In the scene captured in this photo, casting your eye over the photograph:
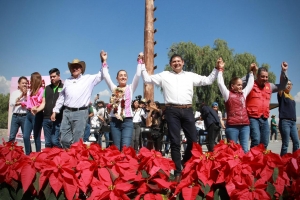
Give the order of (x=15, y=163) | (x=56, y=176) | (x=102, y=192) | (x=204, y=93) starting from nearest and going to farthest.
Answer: (x=102, y=192), (x=56, y=176), (x=15, y=163), (x=204, y=93)

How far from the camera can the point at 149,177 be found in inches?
86.2

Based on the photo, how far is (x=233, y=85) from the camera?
484 centimetres

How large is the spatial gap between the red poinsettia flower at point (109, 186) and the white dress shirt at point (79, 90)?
A: 2.38 m

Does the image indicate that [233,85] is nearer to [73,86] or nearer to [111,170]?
[73,86]

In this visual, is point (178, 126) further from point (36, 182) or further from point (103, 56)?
point (36, 182)

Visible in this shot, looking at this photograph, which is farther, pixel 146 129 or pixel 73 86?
pixel 146 129

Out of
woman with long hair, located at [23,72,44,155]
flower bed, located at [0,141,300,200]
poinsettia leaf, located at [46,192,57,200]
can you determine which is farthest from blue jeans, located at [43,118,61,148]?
poinsettia leaf, located at [46,192,57,200]

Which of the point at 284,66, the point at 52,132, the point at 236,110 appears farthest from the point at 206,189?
the point at 52,132

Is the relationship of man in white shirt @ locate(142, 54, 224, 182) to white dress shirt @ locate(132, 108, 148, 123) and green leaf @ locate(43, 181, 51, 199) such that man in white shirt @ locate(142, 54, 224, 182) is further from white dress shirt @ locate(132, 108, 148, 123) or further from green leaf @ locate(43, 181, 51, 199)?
white dress shirt @ locate(132, 108, 148, 123)

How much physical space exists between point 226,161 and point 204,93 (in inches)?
1052

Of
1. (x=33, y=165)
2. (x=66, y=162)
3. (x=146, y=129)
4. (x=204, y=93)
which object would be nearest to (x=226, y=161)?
(x=66, y=162)

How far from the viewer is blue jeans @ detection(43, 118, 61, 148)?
5.17 meters

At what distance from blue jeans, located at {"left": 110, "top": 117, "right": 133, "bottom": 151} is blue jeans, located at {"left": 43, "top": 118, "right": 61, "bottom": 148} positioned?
4.11 feet

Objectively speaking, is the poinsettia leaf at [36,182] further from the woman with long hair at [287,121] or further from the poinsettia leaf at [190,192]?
the woman with long hair at [287,121]
